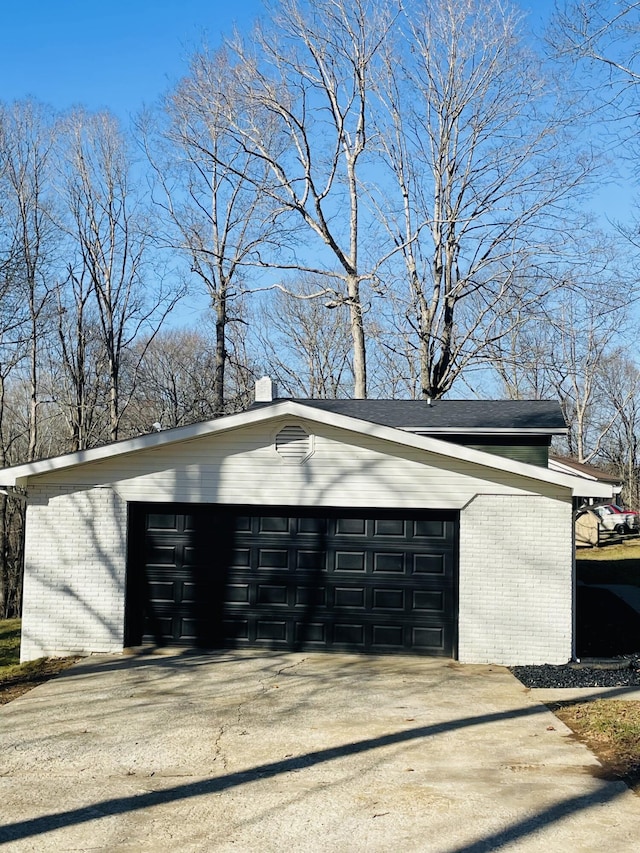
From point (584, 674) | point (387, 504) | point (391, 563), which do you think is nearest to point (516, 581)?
point (584, 674)

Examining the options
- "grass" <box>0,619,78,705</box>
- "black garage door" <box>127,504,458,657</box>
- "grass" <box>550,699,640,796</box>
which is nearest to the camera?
"grass" <box>550,699,640,796</box>

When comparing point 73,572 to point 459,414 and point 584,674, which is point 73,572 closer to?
point 584,674

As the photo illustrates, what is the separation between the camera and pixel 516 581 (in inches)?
455

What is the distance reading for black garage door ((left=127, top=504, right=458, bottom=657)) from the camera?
11.8 meters

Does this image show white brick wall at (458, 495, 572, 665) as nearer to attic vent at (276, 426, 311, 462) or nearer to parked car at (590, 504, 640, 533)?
attic vent at (276, 426, 311, 462)

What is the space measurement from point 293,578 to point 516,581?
Answer: 3011 millimetres

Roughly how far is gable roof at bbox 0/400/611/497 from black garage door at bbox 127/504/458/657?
3.09 ft

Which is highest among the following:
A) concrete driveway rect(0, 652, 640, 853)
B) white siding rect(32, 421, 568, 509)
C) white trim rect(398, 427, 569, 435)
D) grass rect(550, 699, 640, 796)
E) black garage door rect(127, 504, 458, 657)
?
white trim rect(398, 427, 569, 435)

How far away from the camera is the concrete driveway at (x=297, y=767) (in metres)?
5.66

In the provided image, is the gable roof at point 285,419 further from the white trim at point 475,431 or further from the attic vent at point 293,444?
the white trim at point 475,431

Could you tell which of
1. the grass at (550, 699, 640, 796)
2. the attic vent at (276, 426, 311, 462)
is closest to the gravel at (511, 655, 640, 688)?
the grass at (550, 699, 640, 796)

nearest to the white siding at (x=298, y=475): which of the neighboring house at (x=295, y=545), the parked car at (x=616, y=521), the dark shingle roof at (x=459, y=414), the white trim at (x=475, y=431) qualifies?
the neighboring house at (x=295, y=545)

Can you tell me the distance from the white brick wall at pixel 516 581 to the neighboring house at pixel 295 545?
0.02 m

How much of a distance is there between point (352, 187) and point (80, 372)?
10.2 metres
